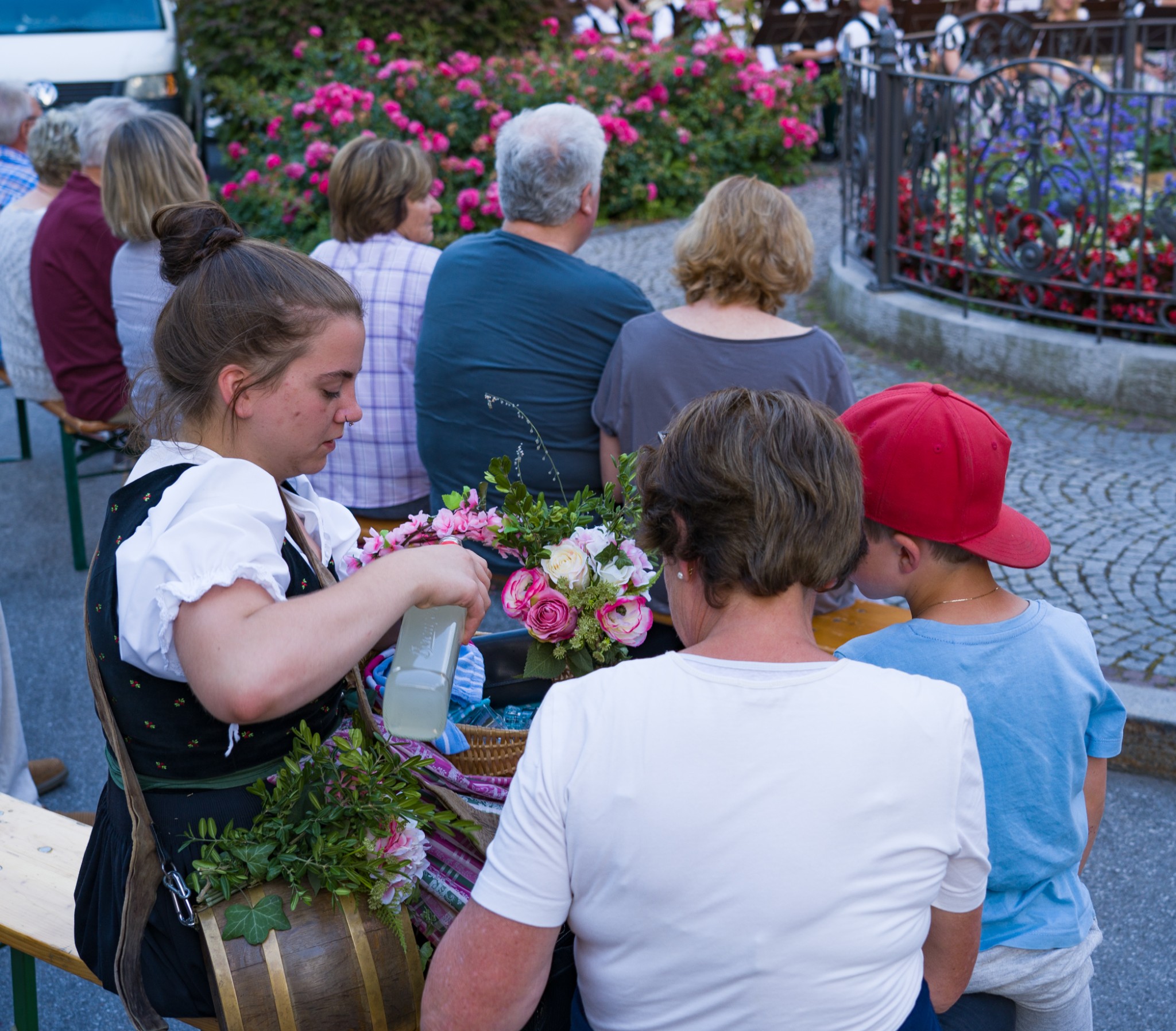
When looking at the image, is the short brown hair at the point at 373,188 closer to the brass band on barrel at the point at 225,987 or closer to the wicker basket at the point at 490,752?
the wicker basket at the point at 490,752

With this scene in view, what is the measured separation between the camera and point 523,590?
6.51 ft

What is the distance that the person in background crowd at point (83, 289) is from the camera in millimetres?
4727

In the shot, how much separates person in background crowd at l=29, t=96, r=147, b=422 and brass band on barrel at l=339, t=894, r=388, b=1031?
140 inches

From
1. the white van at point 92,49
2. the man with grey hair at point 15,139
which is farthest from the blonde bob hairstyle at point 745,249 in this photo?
the white van at point 92,49

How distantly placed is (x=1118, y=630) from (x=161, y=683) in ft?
10.4

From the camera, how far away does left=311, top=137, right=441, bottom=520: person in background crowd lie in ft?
12.3

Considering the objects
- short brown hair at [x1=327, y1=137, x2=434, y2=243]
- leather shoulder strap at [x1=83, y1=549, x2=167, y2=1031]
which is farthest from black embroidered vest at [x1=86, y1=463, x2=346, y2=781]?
short brown hair at [x1=327, y1=137, x2=434, y2=243]

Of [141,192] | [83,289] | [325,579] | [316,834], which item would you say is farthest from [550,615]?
[83,289]

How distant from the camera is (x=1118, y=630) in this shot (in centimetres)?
384

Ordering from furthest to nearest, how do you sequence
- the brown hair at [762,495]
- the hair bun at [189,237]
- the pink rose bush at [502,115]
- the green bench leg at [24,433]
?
the pink rose bush at [502,115] → the green bench leg at [24,433] → the hair bun at [189,237] → the brown hair at [762,495]

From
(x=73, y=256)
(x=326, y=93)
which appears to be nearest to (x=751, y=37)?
(x=326, y=93)

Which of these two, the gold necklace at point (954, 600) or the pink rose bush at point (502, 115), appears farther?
the pink rose bush at point (502, 115)

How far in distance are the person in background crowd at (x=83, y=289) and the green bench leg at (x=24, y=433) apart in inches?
52.7

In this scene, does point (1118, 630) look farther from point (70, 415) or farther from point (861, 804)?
point (70, 415)
